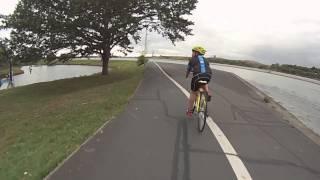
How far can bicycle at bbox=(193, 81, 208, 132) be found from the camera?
35.4ft

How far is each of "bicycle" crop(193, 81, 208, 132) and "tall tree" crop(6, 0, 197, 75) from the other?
17103 millimetres

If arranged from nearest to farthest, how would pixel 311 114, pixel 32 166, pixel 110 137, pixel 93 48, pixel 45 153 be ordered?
pixel 32 166 → pixel 45 153 → pixel 110 137 → pixel 311 114 → pixel 93 48

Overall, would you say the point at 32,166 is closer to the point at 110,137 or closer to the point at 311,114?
the point at 110,137

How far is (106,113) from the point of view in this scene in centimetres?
1327

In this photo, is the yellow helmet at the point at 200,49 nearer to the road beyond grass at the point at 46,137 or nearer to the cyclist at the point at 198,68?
the cyclist at the point at 198,68

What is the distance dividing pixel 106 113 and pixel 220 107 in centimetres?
376

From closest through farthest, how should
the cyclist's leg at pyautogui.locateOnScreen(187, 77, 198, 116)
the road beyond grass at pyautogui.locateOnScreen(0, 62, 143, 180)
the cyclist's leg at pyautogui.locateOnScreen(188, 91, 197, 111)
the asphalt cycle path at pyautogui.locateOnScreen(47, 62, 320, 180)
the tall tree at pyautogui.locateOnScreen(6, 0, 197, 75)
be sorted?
the asphalt cycle path at pyautogui.locateOnScreen(47, 62, 320, 180), the road beyond grass at pyautogui.locateOnScreen(0, 62, 143, 180), the cyclist's leg at pyautogui.locateOnScreen(187, 77, 198, 116), the cyclist's leg at pyautogui.locateOnScreen(188, 91, 197, 111), the tall tree at pyautogui.locateOnScreen(6, 0, 197, 75)

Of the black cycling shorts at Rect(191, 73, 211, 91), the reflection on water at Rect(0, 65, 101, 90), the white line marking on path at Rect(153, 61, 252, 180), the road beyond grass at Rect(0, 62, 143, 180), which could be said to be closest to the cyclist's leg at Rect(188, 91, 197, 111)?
the black cycling shorts at Rect(191, 73, 211, 91)

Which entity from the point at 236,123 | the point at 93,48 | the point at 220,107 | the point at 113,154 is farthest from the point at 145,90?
the point at 93,48

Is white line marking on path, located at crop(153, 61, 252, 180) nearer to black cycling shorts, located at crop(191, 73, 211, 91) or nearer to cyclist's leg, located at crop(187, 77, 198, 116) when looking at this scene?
cyclist's leg, located at crop(187, 77, 198, 116)

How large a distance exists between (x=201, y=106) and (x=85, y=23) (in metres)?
20.0

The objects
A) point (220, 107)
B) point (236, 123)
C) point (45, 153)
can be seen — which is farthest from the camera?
point (220, 107)

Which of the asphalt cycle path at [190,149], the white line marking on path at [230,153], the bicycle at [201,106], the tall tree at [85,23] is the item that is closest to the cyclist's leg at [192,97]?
the bicycle at [201,106]

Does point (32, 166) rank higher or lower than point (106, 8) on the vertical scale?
lower
